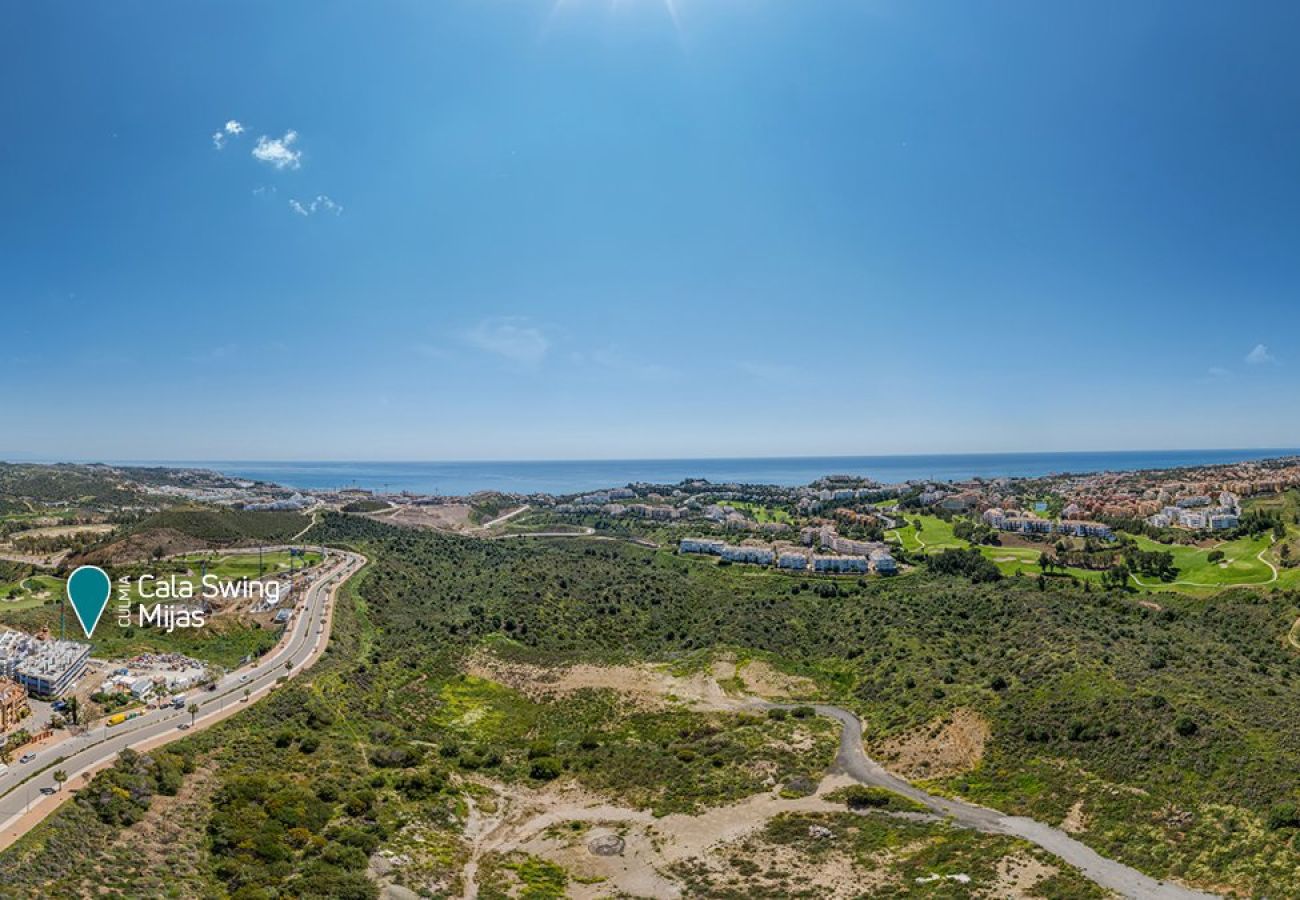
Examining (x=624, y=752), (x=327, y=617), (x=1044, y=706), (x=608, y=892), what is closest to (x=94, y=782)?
(x=608, y=892)

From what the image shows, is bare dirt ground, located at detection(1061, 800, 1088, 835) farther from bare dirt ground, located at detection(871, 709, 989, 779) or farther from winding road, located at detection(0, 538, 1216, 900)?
bare dirt ground, located at detection(871, 709, 989, 779)

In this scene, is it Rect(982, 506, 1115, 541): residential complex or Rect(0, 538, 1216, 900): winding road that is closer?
Rect(0, 538, 1216, 900): winding road

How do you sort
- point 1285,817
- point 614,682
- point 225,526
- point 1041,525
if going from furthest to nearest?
1. point 1041,525
2. point 225,526
3. point 614,682
4. point 1285,817

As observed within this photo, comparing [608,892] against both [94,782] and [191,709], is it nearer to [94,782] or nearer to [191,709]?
[94,782]

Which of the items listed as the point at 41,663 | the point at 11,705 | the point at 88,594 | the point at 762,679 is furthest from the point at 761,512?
the point at 11,705

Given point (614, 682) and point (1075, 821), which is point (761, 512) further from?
point (1075, 821)

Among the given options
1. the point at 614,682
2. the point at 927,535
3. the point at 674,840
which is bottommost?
the point at 614,682

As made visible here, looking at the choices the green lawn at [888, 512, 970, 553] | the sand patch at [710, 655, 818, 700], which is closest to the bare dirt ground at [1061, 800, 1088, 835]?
the sand patch at [710, 655, 818, 700]
